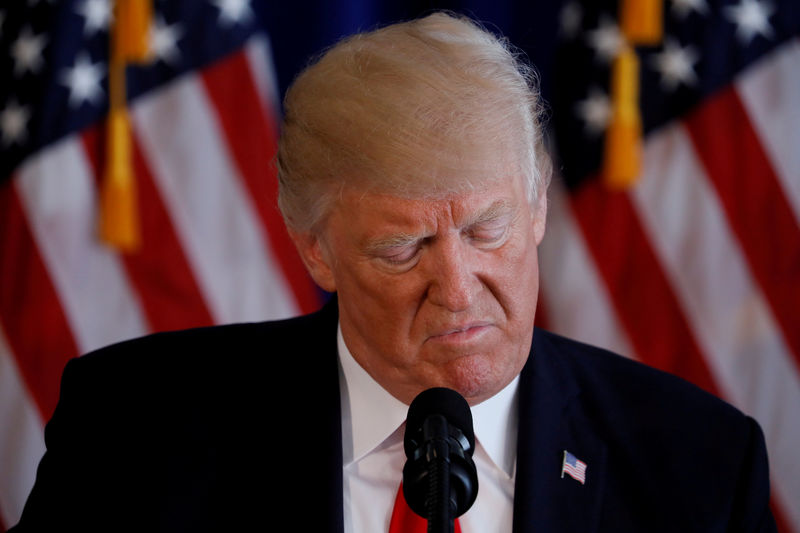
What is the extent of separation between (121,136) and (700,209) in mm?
1789

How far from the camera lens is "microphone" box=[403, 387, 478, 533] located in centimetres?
96

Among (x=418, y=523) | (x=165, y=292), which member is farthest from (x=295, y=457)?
(x=165, y=292)

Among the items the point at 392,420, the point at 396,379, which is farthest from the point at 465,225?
the point at 392,420

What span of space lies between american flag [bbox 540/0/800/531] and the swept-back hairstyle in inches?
57.1

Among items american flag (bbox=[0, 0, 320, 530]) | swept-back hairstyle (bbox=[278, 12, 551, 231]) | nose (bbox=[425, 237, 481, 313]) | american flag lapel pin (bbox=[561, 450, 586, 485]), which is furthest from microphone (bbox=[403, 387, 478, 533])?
american flag (bbox=[0, 0, 320, 530])

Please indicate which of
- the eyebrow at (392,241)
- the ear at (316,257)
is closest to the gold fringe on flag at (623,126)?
the ear at (316,257)

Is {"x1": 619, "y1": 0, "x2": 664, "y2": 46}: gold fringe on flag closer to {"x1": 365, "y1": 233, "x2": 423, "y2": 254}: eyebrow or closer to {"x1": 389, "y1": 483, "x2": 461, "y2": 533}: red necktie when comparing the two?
{"x1": 365, "y1": 233, "x2": 423, "y2": 254}: eyebrow

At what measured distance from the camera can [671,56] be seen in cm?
290

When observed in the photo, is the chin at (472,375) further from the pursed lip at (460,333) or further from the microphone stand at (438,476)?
the microphone stand at (438,476)

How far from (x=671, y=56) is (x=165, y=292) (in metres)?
1.74

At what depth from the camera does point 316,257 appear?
5.24 ft

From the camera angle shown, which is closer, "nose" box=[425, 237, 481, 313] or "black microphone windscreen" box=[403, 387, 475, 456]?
"black microphone windscreen" box=[403, 387, 475, 456]

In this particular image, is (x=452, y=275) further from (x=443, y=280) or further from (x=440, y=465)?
(x=440, y=465)

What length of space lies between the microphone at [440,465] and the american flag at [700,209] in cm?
198
